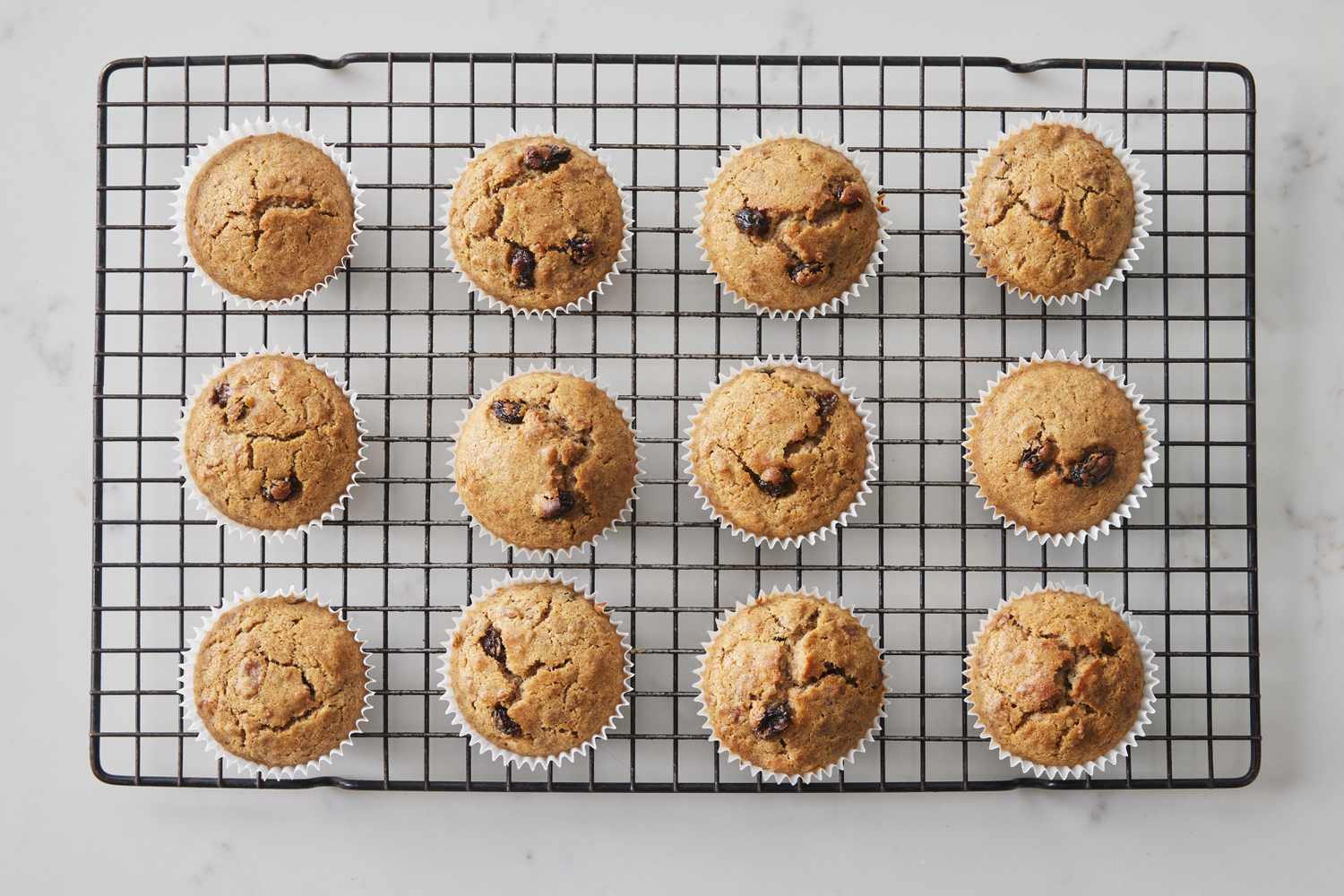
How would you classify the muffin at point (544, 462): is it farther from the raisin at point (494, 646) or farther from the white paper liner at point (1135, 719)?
the white paper liner at point (1135, 719)

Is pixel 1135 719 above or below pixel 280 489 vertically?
below

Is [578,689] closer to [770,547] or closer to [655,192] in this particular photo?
[770,547]

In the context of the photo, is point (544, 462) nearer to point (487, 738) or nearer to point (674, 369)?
point (674, 369)

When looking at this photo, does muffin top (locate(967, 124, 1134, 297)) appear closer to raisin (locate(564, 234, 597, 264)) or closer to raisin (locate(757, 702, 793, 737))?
raisin (locate(564, 234, 597, 264))

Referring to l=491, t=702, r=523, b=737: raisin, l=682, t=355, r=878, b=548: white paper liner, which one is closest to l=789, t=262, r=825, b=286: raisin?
l=682, t=355, r=878, b=548: white paper liner

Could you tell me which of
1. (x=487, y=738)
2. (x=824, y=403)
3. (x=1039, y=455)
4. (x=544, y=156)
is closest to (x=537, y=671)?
(x=487, y=738)
